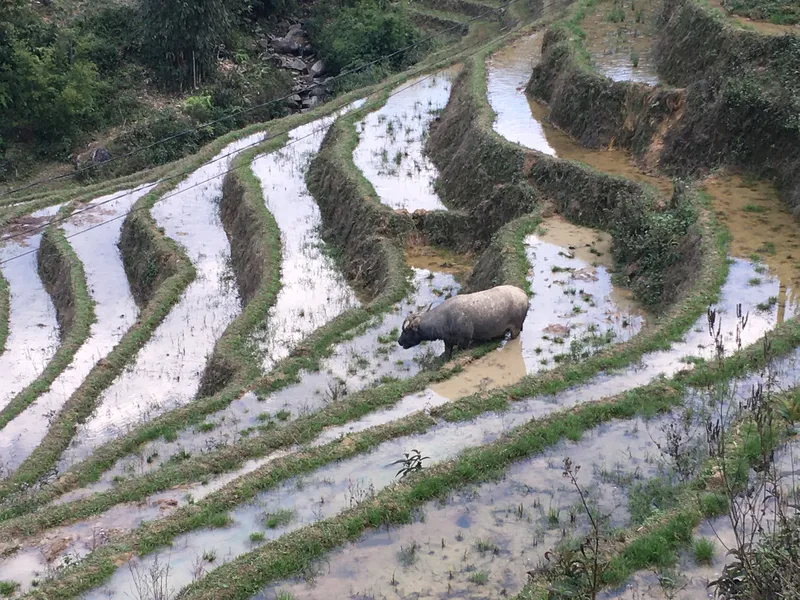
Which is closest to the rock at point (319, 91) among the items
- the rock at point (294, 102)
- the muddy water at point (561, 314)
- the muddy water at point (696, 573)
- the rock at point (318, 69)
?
the rock at point (294, 102)

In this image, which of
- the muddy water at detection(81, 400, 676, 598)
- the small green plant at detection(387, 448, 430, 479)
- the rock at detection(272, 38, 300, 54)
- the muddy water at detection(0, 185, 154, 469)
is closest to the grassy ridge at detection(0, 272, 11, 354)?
the muddy water at detection(0, 185, 154, 469)

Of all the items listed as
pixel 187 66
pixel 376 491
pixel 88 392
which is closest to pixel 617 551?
pixel 376 491

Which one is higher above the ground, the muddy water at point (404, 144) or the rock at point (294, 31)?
the rock at point (294, 31)

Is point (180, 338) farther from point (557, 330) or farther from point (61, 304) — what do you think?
point (557, 330)

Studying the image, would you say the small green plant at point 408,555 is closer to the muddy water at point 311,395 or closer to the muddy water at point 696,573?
the muddy water at point 696,573

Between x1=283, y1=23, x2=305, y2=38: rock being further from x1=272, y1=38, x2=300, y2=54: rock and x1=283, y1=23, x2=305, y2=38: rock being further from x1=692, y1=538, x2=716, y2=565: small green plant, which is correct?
x1=692, y1=538, x2=716, y2=565: small green plant

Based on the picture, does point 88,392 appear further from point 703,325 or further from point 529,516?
point 703,325
